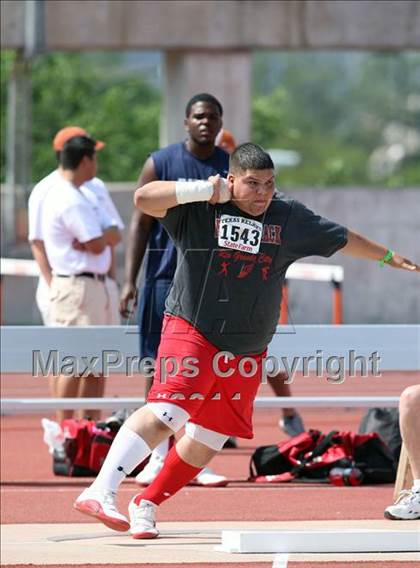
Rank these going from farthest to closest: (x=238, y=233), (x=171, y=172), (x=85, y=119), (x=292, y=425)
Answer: (x=85, y=119) < (x=292, y=425) < (x=171, y=172) < (x=238, y=233)

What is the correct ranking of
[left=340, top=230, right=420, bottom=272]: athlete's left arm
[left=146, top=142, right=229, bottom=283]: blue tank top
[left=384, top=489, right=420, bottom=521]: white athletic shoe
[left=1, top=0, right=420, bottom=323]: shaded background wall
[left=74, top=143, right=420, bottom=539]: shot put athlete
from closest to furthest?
[left=74, top=143, right=420, bottom=539]: shot put athlete
[left=340, top=230, right=420, bottom=272]: athlete's left arm
[left=384, top=489, right=420, bottom=521]: white athletic shoe
[left=146, top=142, right=229, bottom=283]: blue tank top
[left=1, top=0, right=420, bottom=323]: shaded background wall

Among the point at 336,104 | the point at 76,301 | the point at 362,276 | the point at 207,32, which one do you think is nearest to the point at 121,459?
the point at 76,301

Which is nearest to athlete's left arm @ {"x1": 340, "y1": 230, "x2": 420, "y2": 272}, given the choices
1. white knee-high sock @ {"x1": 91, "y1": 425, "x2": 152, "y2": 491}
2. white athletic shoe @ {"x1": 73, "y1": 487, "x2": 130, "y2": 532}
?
white knee-high sock @ {"x1": 91, "y1": 425, "x2": 152, "y2": 491}

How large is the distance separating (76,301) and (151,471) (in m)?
1.71

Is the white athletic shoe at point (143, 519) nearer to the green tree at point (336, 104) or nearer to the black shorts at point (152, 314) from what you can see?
the black shorts at point (152, 314)

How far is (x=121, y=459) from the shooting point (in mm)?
6680

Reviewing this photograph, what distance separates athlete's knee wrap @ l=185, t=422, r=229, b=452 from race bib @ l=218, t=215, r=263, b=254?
0.90 meters

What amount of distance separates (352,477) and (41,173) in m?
44.6

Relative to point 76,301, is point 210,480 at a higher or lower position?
lower

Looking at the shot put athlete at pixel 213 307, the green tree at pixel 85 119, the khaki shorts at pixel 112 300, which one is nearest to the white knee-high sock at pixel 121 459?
the shot put athlete at pixel 213 307

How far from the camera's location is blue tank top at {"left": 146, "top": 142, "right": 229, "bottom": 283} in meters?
8.62

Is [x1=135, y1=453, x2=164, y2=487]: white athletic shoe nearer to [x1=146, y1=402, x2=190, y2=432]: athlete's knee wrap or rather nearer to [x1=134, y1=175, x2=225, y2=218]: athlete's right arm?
[x1=146, y1=402, x2=190, y2=432]: athlete's knee wrap

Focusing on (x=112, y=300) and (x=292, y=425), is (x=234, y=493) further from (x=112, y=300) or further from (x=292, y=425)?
(x=112, y=300)

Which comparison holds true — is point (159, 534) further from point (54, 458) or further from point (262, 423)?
point (262, 423)
